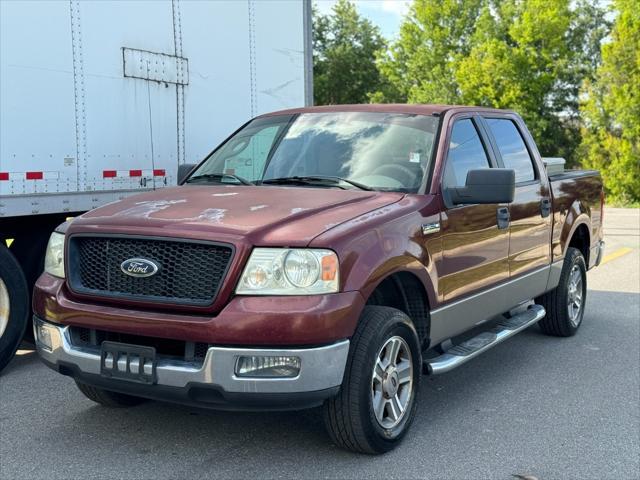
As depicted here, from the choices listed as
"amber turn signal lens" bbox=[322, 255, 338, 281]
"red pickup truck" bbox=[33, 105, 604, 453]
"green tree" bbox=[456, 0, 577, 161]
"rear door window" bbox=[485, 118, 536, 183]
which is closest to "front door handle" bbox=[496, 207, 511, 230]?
"red pickup truck" bbox=[33, 105, 604, 453]

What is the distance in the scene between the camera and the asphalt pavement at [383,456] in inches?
162

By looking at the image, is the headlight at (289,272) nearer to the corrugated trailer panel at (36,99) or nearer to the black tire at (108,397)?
the black tire at (108,397)

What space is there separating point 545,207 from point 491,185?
1.71 meters

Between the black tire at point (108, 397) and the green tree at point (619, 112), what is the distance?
25.0 metres

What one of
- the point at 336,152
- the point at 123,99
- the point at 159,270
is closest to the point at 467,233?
the point at 336,152

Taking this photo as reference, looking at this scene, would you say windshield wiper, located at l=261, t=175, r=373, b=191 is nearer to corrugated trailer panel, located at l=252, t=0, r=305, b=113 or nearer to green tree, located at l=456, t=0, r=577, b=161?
corrugated trailer panel, located at l=252, t=0, r=305, b=113

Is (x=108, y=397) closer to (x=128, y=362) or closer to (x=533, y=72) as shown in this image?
(x=128, y=362)

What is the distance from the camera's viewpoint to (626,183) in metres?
27.0

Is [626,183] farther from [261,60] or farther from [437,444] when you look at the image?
[437,444]

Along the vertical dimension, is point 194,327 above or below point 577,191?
below

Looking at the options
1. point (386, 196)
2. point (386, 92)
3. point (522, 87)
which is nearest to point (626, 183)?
point (522, 87)

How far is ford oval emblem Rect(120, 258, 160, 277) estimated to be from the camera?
13.1 feet

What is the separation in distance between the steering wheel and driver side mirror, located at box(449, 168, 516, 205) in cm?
35

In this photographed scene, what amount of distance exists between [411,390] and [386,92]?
166ft
